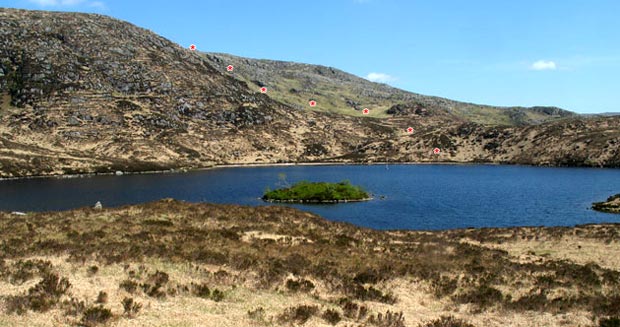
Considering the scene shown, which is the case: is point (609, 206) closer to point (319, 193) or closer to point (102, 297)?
point (319, 193)

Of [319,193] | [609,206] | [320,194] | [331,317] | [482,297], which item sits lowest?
[320,194]

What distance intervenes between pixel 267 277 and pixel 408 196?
91.2m

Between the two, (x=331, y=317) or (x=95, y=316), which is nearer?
(x=95, y=316)

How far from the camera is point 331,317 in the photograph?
19.7m

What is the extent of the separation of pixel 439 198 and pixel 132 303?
94.7 meters

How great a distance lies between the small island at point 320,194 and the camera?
111000mm

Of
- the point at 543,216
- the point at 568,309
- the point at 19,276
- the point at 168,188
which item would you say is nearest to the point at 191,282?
the point at 19,276

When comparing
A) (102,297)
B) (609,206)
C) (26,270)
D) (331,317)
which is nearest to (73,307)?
(102,297)

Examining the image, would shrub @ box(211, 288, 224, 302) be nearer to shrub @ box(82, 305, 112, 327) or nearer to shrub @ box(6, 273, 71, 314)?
shrub @ box(82, 305, 112, 327)

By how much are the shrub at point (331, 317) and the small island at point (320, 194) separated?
8986 centimetres

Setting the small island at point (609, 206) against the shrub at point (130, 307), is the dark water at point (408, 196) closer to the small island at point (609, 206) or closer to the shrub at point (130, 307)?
the small island at point (609, 206)

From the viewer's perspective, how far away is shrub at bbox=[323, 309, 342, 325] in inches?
764

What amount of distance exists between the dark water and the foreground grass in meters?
37.6

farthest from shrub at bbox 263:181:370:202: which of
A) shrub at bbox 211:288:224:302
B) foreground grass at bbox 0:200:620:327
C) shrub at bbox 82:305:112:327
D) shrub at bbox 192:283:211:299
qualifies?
shrub at bbox 82:305:112:327
